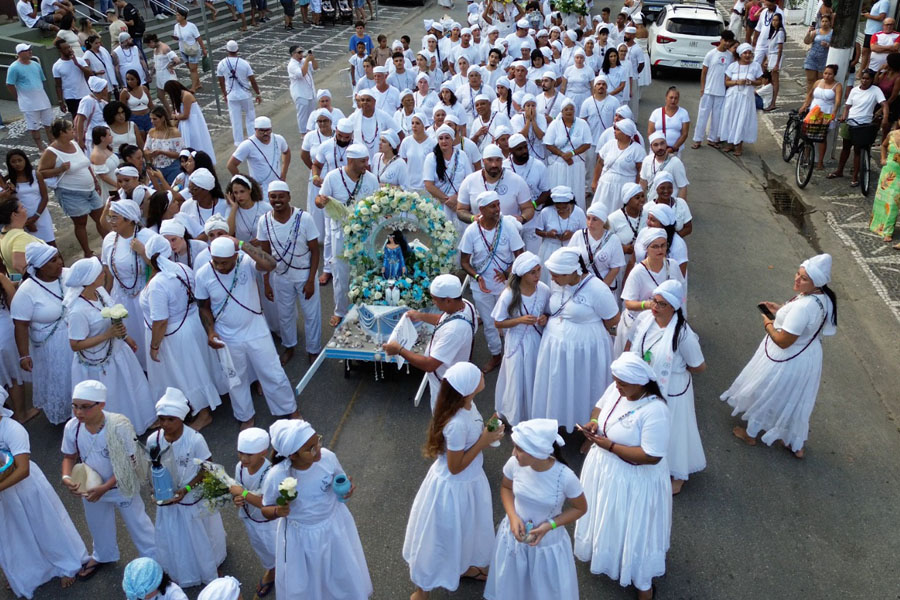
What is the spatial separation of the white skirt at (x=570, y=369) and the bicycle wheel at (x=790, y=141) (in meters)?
9.24

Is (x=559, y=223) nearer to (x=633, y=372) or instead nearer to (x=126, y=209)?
(x=633, y=372)

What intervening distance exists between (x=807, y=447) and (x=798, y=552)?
144cm

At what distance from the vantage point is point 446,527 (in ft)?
16.2

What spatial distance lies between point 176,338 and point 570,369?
11.9 ft

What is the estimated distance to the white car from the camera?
64.2ft

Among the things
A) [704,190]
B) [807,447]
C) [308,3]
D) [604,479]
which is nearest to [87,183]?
[604,479]

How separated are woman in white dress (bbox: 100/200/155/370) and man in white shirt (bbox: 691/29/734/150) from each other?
36.7 feet

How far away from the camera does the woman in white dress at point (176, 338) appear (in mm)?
6715

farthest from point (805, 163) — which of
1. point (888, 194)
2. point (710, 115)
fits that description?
point (710, 115)

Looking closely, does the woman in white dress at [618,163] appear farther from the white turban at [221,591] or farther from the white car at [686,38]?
the white car at [686,38]

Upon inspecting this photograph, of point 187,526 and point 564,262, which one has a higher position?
point 564,262

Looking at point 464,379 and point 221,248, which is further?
point 221,248

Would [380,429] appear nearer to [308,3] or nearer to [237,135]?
[237,135]

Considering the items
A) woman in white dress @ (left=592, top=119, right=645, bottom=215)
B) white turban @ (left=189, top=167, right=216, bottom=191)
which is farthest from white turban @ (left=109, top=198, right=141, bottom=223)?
woman in white dress @ (left=592, top=119, right=645, bottom=215)
